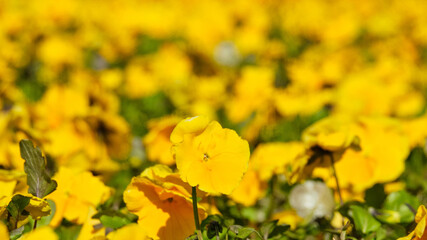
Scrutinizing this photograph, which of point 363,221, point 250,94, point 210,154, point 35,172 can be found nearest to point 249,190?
point 363,221

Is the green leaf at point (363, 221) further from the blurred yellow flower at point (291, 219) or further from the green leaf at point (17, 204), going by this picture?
the green leaf at point (17, 204)

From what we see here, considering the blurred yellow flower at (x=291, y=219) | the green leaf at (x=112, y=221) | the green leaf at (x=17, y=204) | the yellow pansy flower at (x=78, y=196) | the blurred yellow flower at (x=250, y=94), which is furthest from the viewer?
the blurred yellow flower at (x=250, y=94)

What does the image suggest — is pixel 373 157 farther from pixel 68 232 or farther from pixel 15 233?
pixel 15 233

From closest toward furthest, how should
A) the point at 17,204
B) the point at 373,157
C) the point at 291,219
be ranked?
1. the point at 17,204
2. the point at 291,219
3. the point at 373,157

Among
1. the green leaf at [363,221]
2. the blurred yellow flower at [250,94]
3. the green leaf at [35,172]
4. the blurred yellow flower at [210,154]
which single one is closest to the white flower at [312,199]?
the green leaf at [363,221]

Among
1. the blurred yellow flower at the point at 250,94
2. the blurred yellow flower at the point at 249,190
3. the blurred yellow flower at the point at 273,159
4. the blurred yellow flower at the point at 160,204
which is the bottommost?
the blurred yellow flower at the point at 250,94

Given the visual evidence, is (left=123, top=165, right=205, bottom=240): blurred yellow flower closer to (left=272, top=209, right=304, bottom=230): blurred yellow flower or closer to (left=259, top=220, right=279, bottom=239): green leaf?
(left=259, top=220, right=279, bottom=239): green leaf

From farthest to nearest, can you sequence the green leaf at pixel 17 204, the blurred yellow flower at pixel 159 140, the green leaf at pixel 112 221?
the blurred yellow flower at pixel 159 140, the green leaf at pixel 112 221, the green leaf at pixel 17 204

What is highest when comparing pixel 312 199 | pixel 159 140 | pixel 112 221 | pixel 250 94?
pixel 112 221

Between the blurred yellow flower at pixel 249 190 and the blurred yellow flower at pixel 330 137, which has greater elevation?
the blurred yellow flower at pixel 330 137
